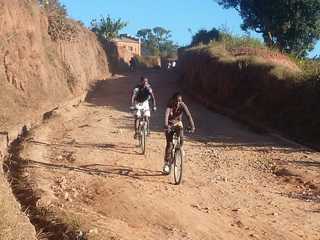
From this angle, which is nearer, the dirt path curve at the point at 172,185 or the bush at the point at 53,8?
the dirt path curve at the point at 172,185

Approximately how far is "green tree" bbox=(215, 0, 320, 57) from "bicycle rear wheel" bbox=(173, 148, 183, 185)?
27.3 metres

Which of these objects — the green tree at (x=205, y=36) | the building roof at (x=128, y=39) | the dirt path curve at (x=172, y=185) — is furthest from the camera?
the building roof at (x=128, y=39)

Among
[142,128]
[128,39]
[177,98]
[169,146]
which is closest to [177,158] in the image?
[169,146]

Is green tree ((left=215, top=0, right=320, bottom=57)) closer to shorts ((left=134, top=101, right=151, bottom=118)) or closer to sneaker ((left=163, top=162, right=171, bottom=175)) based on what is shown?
shorts ((left=134, top=101, right=151, bottom=118))

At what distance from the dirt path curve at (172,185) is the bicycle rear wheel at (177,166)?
0.88 feet

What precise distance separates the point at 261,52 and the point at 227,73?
243 cm

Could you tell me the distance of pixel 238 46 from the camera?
37.2m

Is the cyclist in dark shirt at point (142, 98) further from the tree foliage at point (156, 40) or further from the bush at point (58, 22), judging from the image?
the tree foliage at point (156, 40)

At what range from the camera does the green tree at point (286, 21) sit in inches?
1523

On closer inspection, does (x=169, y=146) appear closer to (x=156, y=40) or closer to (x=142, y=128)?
(x=142, y=128)

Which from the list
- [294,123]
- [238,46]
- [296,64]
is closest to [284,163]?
[294,123]

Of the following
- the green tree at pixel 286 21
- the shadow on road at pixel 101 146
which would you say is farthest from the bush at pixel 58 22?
the shadow on road at pixel 101 146

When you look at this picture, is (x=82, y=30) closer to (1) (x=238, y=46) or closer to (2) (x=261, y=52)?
(1) (x=238, y=46)

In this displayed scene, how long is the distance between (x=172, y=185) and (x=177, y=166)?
0.44 metres
